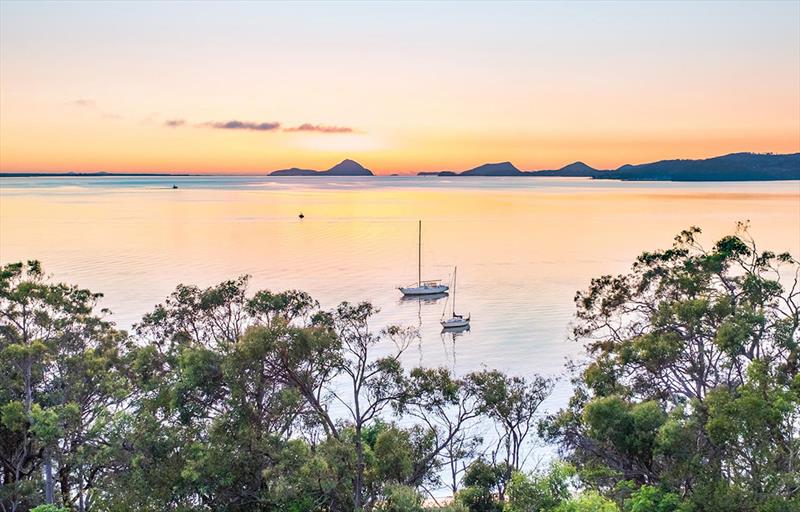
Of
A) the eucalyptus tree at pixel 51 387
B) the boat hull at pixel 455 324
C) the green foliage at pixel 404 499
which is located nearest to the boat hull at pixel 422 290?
the boat hull at pixel 455 324

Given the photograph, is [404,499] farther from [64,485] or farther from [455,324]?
[455,324]

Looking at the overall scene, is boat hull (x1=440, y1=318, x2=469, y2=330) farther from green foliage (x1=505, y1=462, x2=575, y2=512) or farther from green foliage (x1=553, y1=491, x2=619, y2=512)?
green foliage (x1=553, y1=491, x2=619, y2=512)

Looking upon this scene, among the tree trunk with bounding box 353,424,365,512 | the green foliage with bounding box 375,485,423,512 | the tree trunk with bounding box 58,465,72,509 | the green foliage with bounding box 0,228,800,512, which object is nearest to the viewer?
the green foliage with bounding box 0,228,800,512

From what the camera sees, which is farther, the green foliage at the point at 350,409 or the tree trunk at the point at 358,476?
the tree trunk at the point at 358,476

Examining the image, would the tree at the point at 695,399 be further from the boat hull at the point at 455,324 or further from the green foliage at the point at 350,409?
the boat hull at the point at 455,324

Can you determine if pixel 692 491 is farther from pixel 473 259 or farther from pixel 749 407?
pixel 473 259

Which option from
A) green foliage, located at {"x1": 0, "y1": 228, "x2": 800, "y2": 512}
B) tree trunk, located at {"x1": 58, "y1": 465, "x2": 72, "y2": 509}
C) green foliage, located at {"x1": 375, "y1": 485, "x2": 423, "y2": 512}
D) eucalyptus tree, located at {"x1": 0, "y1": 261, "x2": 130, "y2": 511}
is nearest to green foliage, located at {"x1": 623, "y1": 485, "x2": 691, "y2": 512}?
green foliage, located at {"x1": 0, "y1": 228, "x2": 800, "y2": 512}

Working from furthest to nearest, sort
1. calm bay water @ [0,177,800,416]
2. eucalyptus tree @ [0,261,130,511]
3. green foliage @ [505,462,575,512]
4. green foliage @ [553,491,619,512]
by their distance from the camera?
calm bay water @ [0,177,800,416], eucalyptus tree @ [0,261,130,511], green foliage @ [505,462,575,512], green foliage @ [553,491,619,512]

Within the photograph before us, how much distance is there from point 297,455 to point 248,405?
1.64m

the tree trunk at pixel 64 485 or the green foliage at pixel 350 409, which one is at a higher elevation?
the green foliage at pixel 350 409

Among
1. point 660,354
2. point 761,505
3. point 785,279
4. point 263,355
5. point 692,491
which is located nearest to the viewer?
point 761,505

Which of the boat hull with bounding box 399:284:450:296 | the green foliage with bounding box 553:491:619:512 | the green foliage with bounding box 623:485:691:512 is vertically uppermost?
the green foliage with bounding box 553:491:619:512

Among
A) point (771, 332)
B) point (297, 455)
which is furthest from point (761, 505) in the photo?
point (297, 455)

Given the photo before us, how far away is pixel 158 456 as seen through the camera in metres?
13.6
